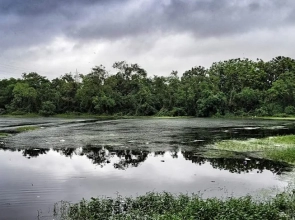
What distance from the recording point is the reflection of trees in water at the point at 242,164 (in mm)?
22450

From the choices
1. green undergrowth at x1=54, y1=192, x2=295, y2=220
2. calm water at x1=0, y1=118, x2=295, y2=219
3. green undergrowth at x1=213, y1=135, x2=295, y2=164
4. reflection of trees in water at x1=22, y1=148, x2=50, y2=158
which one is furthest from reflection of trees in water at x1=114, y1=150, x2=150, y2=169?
green undergrowth at x1=54, y1=192, x2=295, y2=220

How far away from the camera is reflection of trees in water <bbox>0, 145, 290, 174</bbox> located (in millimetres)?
23125

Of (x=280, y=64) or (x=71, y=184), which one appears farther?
(x=280, y=64)

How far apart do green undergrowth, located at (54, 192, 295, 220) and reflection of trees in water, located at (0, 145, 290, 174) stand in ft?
26.9

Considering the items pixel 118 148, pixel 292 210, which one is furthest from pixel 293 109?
pixel 292 210

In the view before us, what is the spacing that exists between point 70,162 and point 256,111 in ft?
293

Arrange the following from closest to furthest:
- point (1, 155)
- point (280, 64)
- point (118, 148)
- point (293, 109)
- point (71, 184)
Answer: point (71, 184), point (1, 155), point (118, 148), point (293, 109), point (280, 64)

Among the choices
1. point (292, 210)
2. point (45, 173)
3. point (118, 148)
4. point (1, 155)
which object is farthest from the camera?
point (118, 148)

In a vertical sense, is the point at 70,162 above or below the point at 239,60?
below

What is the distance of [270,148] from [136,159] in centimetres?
1237

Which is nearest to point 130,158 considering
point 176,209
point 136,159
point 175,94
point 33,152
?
point 136,159

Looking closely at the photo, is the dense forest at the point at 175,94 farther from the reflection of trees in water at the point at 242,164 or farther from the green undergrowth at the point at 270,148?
the reflection of trees in water at the point at 242,164

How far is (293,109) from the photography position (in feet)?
336

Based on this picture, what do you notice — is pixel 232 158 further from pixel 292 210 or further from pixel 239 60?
pixel 239 60
